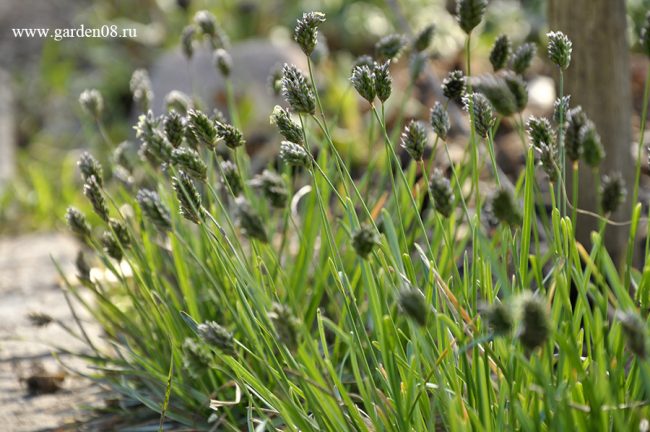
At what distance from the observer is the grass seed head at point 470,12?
156 cm

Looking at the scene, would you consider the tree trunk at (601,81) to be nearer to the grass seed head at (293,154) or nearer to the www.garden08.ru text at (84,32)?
the grass seed head at (293,154)

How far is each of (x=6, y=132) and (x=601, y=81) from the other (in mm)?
4192

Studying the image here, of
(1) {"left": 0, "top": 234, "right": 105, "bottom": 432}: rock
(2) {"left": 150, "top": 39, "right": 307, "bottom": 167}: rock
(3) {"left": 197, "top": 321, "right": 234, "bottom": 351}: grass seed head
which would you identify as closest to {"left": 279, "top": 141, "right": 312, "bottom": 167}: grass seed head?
(3) {"left": 197, "top": 321, "right": 234, "bottom": 351}: grass seed head

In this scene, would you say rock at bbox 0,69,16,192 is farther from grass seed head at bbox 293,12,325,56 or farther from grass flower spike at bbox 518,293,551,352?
grass flower spike at bbox 518,293,551,352

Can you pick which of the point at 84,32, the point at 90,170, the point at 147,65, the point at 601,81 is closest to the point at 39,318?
the point at 90,170

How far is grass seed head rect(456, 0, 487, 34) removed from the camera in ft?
5.12

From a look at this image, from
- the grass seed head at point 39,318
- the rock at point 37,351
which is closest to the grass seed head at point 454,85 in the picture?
the rock at point 37,351

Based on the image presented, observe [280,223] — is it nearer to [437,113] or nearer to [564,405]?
[437,113]

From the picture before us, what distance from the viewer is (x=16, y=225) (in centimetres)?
437

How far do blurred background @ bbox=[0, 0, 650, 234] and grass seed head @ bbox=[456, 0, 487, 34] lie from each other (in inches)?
102

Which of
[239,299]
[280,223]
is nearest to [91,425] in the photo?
[239,299]

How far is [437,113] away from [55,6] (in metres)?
7.14

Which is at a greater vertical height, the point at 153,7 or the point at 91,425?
the point at 153,7

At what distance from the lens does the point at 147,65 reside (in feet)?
21.5
